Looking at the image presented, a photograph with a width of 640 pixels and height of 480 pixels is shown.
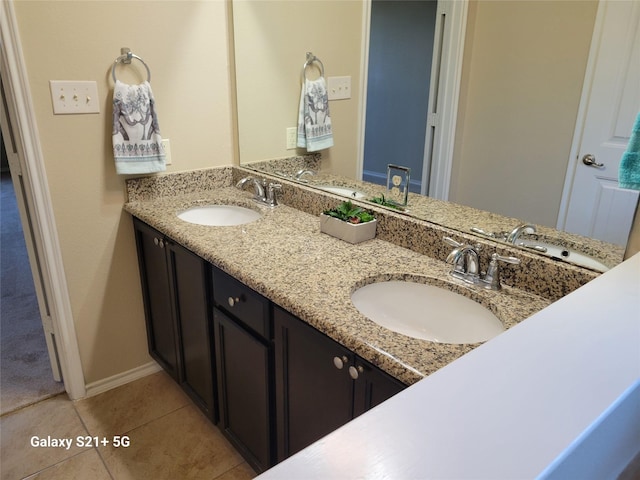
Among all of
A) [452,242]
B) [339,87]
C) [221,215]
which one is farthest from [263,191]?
[452,242]

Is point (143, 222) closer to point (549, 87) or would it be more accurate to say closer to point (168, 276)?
point (168, 276)

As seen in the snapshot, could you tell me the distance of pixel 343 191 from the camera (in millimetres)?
1899

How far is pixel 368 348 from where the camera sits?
100 centimetres

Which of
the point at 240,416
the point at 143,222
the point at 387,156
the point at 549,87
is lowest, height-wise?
the point at 240,416

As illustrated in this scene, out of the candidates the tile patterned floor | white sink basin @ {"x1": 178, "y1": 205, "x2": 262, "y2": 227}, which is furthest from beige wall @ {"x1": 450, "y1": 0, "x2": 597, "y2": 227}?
the tile patterned floor

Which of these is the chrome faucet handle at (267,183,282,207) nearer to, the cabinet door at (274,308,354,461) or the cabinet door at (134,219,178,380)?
the cabinet door at (134,219,178,380)

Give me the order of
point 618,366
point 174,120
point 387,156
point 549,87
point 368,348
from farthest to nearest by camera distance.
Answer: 1. point 174,120
2. point 387,156
3. point 549,87
4. point 368,348
5. point 618,366

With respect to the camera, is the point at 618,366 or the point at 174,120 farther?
the point at 174,120

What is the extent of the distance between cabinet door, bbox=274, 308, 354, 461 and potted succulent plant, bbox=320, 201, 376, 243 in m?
0.44

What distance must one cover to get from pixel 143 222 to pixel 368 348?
1.36m

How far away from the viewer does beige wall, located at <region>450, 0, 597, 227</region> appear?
117 cm

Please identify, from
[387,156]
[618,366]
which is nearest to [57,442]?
[387,156]

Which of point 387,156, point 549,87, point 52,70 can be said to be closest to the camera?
point 549,87

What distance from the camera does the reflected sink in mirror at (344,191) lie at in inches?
72.0
